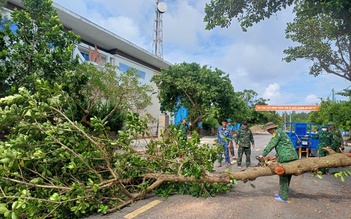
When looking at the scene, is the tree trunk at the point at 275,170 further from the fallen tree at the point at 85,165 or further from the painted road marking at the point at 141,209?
the painted road marking at the point at 141,209

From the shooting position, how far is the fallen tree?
136 inches

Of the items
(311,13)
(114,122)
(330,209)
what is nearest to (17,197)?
(330,209)

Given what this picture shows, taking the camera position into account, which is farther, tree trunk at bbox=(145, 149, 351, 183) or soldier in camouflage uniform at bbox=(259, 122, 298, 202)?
soldier in camouflage uniform at bbox=(259, 122, 298, 202)

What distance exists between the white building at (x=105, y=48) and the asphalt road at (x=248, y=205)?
12259mm

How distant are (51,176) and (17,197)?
2.34 ft

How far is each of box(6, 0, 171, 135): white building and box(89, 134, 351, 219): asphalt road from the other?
12.3m

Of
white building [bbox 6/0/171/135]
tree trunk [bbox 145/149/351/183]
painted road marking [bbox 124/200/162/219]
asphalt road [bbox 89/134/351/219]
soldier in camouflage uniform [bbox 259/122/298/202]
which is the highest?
white building [bbox 6/0/171/135]

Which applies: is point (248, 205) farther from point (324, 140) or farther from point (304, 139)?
point (304, 139)

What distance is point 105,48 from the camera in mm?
22047

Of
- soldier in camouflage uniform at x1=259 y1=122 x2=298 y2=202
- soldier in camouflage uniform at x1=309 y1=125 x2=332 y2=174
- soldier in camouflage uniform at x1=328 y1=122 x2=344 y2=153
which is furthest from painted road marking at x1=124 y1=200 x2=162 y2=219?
soldier in camouflage uniform at x1=328 y1=122 x2=344 y2=153

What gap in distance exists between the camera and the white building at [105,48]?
16750mm

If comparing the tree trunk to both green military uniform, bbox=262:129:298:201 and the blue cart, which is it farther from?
the blue cart

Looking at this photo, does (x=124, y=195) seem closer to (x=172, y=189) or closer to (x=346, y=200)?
(x=172, y=189)

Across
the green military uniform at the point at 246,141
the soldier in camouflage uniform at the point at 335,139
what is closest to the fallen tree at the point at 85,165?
the soldier in camouflage uniform at the point at 335,139
